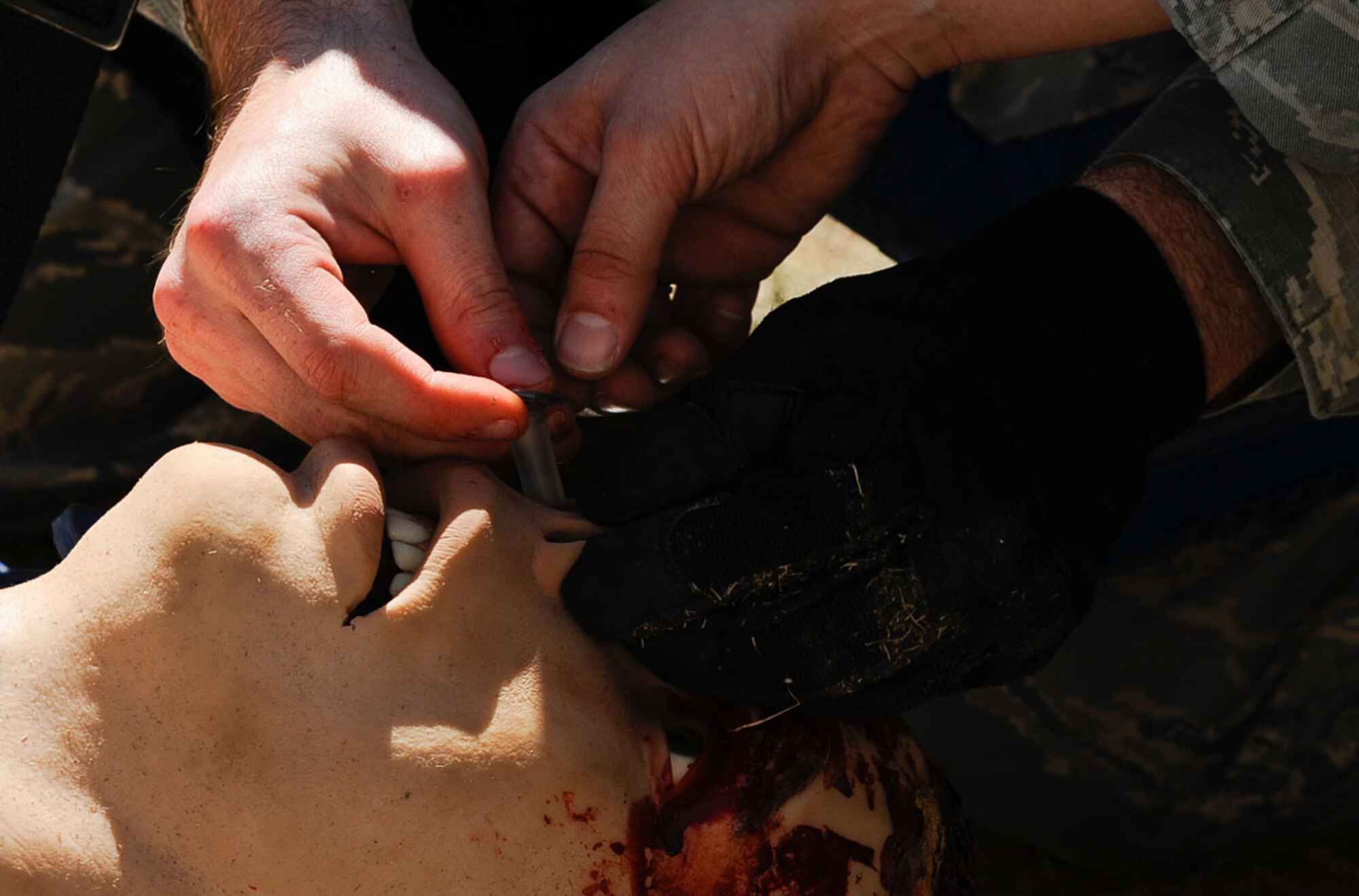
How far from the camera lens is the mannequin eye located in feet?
3.57

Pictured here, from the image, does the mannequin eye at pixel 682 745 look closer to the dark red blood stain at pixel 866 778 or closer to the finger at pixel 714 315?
the dark red blood stain at pixel 866 778

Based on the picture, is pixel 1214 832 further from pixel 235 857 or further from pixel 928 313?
pixel 235 857

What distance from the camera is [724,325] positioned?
1.69 metres

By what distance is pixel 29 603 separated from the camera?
99 centimetres

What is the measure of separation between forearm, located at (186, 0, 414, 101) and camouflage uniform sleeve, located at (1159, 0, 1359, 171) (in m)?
0.91

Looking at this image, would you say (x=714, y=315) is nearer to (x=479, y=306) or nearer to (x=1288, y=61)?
(x=479, y=306)

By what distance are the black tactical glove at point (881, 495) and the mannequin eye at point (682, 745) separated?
0.17 feet

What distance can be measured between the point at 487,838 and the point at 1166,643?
1.24m

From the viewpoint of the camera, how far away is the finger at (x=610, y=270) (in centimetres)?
131

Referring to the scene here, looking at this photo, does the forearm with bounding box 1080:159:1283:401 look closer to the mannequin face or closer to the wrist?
the wrist

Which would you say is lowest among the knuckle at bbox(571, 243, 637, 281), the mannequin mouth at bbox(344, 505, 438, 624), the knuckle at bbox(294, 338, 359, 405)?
the mannequin mouth at bbox(344, 505, 438, 624)

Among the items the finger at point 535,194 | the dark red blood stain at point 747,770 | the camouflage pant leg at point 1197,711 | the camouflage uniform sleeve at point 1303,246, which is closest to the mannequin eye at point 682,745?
the dark red blood stain at point 747,770

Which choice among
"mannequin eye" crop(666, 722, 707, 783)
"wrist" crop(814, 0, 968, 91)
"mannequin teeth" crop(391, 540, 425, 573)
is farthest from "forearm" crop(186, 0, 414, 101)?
"mannequin eye" crop(666, 722, 707, 783)

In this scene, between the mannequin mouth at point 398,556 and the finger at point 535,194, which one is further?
the finger at point 535,194
